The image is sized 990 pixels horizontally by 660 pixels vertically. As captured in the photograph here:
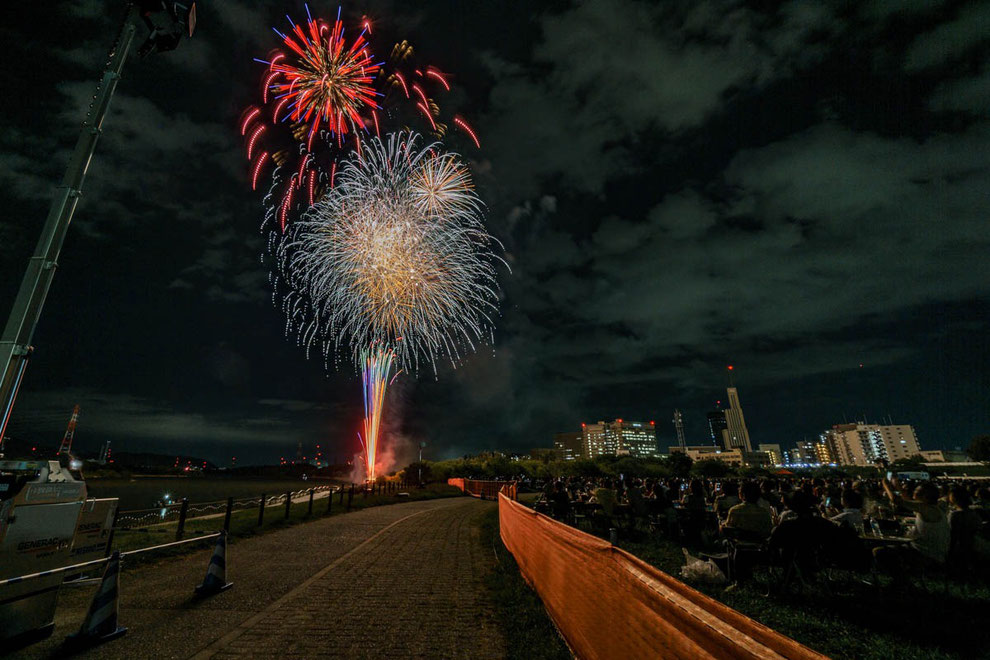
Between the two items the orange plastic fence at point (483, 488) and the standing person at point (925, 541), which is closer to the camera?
the standing person at point (925, 541)

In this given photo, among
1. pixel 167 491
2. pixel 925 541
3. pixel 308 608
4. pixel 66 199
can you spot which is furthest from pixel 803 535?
pixel 167 491

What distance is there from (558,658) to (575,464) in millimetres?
91273

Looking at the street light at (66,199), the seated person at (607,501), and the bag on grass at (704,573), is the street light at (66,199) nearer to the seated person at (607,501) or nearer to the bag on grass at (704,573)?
the bag on grass at (704,573)

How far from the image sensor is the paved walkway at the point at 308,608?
492 cm

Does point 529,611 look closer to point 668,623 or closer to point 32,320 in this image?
point 668,623

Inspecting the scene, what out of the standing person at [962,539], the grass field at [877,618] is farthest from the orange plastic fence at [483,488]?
the standing person at [962,539]

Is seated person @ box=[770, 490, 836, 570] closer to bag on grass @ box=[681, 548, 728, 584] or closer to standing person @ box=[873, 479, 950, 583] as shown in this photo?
bag on grass @ box=[681, 548, 728, 584]

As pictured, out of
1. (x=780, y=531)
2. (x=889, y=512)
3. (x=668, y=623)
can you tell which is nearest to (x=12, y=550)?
(x=668, y=623)

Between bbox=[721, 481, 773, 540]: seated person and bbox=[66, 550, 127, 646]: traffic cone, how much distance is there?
914 centimetres

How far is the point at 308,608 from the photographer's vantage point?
6.29 metres

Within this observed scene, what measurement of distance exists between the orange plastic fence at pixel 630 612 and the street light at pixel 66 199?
26.9 ft

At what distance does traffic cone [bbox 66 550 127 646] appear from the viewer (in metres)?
4.94

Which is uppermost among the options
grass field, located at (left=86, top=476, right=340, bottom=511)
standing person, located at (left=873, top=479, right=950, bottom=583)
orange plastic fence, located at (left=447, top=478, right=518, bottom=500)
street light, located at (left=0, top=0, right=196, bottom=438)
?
street light, located at (left=0, top=0, right=196, bottom=438)

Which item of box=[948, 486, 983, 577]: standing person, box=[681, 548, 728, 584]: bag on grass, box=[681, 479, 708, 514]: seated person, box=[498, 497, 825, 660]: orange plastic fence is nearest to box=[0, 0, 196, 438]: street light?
box=[498, 497, 825, 660]: orange plastic fence
